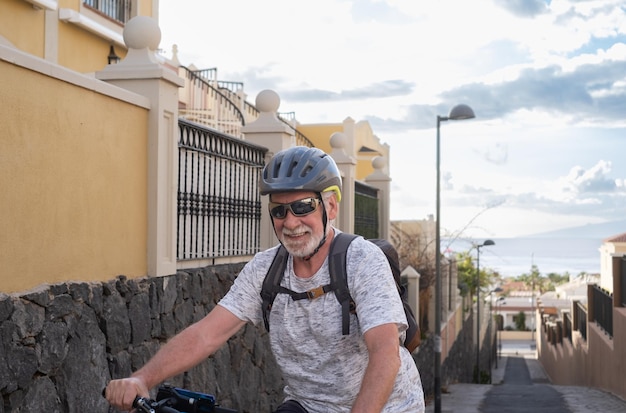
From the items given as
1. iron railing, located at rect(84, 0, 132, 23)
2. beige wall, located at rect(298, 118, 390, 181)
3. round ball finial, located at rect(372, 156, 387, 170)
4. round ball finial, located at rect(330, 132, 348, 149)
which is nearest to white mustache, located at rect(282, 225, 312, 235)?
round ball finial, located at rect(330, 132, 348, 149)

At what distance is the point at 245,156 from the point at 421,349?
12764mm

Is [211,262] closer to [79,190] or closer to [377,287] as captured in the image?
[79,190]

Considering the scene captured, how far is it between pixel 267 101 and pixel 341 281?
7.52 m

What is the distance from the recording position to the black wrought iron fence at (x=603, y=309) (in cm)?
2181

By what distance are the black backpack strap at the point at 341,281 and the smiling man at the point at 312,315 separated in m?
0.02

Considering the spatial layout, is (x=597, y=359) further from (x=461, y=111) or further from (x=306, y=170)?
(x=306, y=170)

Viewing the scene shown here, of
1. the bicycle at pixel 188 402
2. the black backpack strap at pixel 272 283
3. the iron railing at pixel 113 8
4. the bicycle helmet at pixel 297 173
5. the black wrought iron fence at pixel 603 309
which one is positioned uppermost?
the iron railing at pixel 113 8

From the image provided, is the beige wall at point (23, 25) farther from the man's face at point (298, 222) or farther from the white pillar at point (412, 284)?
the white pillar at point (412, 284)

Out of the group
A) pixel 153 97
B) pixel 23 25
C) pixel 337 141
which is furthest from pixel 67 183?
pixel 337 141

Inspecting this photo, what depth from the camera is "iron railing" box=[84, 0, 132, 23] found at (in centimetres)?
1412

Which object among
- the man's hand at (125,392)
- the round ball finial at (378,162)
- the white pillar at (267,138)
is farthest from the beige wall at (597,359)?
the man's hand at (125,392)

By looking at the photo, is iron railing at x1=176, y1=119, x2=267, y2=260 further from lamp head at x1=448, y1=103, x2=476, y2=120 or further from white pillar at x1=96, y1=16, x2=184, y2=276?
lamp head at x1=448, y1=103, x2=476, y2=120

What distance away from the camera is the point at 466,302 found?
42500 millimetres

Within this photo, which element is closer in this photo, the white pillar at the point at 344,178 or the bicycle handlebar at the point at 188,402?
the bicycle handlebar at the point at 188,402
